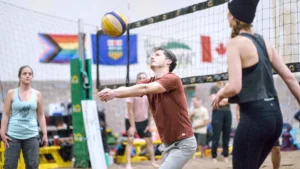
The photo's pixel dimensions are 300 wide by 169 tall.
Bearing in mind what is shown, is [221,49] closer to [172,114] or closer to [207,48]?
[207,48]

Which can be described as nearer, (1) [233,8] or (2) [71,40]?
(1) [233,8]

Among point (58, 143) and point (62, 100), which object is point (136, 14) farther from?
point (58, 143)

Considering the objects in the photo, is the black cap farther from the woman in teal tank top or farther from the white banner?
the white banner

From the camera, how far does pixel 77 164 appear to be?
8570 millimetres

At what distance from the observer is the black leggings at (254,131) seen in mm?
2846

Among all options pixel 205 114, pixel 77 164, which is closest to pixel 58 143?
pixel 77 164

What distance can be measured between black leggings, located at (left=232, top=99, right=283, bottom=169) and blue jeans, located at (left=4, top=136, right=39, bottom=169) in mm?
3171

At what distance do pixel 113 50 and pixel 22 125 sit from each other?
6320 mm

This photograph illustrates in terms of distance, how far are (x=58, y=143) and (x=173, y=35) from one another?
15.2 feet

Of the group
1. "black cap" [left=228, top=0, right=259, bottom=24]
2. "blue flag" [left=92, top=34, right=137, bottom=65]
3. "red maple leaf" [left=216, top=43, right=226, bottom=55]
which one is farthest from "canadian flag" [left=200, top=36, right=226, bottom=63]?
"black cap" [left=228, top=0, right=259, bottom=24]

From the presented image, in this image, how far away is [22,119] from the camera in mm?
5598

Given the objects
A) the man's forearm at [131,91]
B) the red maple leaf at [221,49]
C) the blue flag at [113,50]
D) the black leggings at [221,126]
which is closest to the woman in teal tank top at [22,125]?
the man's forearm at [131,91]

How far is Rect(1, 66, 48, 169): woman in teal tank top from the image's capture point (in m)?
5.50

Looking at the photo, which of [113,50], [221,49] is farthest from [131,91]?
[221,49]
